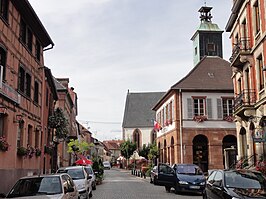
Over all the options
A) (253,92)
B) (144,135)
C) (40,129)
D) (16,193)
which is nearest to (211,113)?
(253,92)

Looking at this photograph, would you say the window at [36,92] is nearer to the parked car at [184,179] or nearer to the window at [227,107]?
the parked car at [184,179]

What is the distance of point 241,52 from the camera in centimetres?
2431

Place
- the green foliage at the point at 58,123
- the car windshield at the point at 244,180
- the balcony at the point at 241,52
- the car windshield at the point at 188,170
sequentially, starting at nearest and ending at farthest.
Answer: the car windshield at the point at 244,180, the car windshield at the point at 188,170, the balcony at the point at 241,52, the green foliage at the point at 58,123

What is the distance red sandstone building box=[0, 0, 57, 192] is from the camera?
16.8m

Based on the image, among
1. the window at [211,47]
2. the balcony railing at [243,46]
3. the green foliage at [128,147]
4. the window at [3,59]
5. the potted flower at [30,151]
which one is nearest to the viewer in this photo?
the window at [3,59]

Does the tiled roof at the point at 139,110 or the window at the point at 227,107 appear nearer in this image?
the window at the point at 227,107

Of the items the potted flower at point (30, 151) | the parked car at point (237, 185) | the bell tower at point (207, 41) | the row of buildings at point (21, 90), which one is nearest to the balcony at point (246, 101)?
the parked car at point (237, 185)

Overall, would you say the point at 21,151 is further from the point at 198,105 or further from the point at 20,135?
the point at 198,105

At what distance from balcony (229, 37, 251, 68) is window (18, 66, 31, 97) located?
42.7ft

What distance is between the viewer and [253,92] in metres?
24.2

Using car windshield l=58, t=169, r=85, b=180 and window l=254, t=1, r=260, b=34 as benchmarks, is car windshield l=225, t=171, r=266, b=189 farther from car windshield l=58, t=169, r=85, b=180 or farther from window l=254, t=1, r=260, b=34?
window l=254, t=1, r=260, b=34

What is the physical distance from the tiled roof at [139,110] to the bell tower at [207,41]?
38267 millimetres

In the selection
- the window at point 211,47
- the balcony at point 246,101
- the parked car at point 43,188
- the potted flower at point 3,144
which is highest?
the window at point 211,47

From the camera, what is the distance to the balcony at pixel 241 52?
24.3 metres
